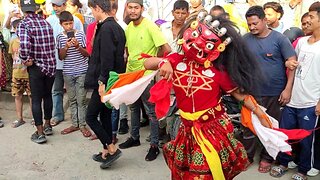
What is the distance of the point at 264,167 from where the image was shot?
4.43m

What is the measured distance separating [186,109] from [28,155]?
2673 mm

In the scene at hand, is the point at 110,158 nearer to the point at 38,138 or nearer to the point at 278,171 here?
the point at 38,138

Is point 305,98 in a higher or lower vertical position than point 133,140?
higher

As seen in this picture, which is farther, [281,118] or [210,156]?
[281,118]

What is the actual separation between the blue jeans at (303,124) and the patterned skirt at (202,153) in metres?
1.30

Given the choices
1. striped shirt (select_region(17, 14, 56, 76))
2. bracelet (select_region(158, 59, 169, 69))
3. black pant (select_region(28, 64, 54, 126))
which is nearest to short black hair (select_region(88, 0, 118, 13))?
striped shirt (select_region(17, 14, 56, 76))

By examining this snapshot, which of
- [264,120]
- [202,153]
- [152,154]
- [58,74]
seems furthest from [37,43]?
[264,120]

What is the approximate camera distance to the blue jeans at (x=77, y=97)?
544 centimetres

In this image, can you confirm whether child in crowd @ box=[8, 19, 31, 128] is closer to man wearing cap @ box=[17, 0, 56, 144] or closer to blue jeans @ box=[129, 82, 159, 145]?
man wearing cap @ box=[17, 0, 56, 144]

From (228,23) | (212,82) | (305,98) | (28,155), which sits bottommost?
(28,155)

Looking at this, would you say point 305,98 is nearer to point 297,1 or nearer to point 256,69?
point 256,69

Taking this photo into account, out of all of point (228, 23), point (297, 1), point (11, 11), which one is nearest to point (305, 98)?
point (228, 23)

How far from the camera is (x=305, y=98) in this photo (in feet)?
13.4

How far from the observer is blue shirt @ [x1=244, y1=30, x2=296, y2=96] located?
4137mm
